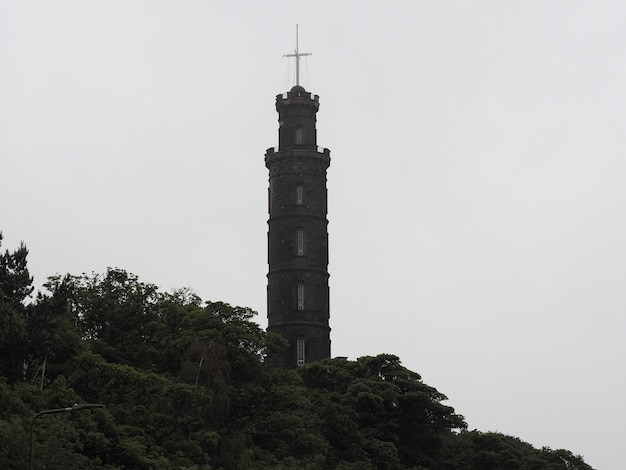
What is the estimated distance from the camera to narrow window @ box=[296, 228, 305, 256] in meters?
113

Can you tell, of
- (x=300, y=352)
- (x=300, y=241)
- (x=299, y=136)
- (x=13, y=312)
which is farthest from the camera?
(x=299, y=136)

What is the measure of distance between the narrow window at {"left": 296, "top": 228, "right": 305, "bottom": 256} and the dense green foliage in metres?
17.9

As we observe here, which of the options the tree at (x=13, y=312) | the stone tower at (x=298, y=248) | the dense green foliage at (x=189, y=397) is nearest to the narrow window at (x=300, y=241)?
the stone tower at (x=298, y=248)

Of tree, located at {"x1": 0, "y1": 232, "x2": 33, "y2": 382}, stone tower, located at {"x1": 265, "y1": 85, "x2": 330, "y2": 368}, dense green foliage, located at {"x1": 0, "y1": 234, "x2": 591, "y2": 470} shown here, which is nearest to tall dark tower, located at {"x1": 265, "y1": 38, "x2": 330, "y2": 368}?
stone tower, located at {"x1": 265, "y1": 85, "x2": 330, "y2": 368}

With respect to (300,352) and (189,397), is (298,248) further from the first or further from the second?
(189,397)

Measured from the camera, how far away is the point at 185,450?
67750 mm

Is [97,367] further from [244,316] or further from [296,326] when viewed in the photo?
[296,326]

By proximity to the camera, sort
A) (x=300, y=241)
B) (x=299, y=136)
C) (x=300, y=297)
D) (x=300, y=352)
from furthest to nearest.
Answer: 1. (x=299, y=136)
2. (x=300, y=241)
3. (x=300, y=297)
4. (x=300, y=352)

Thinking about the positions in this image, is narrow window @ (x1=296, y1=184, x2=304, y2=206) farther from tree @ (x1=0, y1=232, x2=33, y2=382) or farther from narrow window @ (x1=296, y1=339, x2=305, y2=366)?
tree @ (x1=0, y1=232, x2=33, y2=382)

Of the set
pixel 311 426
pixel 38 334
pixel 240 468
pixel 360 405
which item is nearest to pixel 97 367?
pixel 38 334

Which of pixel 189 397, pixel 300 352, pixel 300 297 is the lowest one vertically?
pixel 189 397

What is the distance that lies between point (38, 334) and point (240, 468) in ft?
39.9

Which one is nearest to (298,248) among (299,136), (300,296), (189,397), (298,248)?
(298,248)

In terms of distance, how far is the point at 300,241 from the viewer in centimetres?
11294
